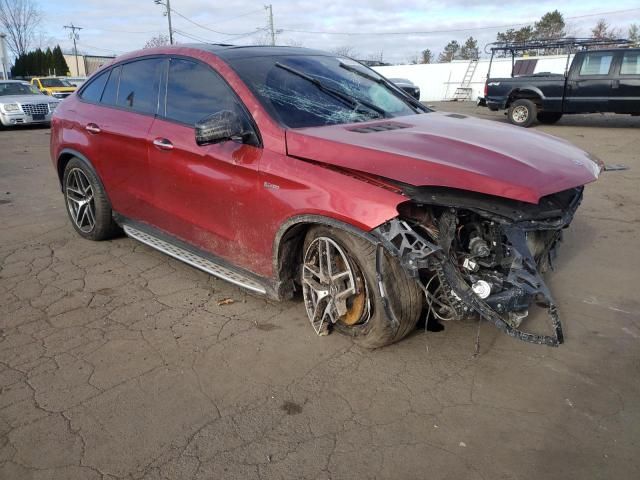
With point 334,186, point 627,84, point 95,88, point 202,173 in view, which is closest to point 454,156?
point 334,186

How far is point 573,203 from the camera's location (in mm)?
3230

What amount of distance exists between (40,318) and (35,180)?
19.3 feet

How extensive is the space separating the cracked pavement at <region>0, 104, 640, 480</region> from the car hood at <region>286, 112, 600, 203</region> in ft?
3.53

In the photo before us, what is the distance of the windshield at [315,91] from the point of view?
3445 millimetres

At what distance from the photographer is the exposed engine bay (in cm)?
266

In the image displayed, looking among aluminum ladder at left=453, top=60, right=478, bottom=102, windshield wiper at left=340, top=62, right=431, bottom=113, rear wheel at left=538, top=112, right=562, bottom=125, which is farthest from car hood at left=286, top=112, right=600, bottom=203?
aluminum ladder at left=453, top=60, right=478, bottom=102

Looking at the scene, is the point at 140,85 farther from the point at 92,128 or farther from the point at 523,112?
the point at 523,112

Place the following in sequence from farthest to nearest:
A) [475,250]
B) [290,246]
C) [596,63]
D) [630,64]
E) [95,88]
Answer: [596,63] < [630,64] < [95,88] < [290,246] < [475,250]

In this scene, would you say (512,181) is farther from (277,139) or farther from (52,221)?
(52,221)

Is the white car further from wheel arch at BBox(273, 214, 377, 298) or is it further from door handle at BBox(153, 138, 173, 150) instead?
wheel arch at BBox(273, 214, 377, 298)

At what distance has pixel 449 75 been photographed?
35.6 meters

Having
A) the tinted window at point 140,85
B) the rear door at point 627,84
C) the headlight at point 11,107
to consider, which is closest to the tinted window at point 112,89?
the tinted window at point 140,85

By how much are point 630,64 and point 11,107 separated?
1734 cm

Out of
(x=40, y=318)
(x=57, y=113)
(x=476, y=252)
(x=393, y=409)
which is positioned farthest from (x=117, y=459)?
(x=57, y=113)
